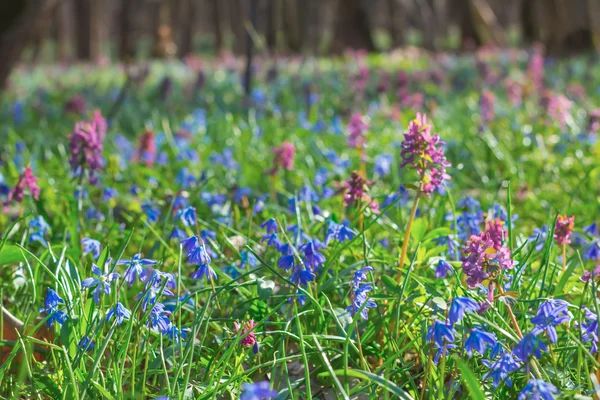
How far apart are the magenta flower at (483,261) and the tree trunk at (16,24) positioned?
245 inches

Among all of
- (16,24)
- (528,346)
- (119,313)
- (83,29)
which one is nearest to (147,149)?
(119,313)

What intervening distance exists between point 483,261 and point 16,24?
6.41 m

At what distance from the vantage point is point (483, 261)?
62.4 inches

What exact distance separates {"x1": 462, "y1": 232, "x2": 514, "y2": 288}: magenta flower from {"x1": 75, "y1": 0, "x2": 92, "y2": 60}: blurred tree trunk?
1666 cm

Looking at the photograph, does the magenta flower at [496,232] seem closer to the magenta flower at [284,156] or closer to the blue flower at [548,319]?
the blue flower at [548,319]

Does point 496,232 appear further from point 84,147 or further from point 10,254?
point 84,147

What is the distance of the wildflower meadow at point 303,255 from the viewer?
161 centimetres

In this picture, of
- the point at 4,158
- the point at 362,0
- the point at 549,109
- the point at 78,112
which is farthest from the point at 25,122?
the point at 362,0

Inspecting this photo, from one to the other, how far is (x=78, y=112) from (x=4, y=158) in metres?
1.54

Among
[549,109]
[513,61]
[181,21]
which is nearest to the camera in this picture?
[549,109]

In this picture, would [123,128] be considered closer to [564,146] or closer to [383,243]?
[564,146]

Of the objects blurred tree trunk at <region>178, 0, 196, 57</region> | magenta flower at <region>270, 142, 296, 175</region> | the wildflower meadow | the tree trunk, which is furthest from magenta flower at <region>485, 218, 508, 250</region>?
blurred tree trunk at <region>178, 0, 196, 57</region>

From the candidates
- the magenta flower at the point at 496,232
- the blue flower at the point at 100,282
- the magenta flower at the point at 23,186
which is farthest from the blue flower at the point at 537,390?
the magenta flower at the point at 23,186

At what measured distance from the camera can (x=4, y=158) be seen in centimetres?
443
